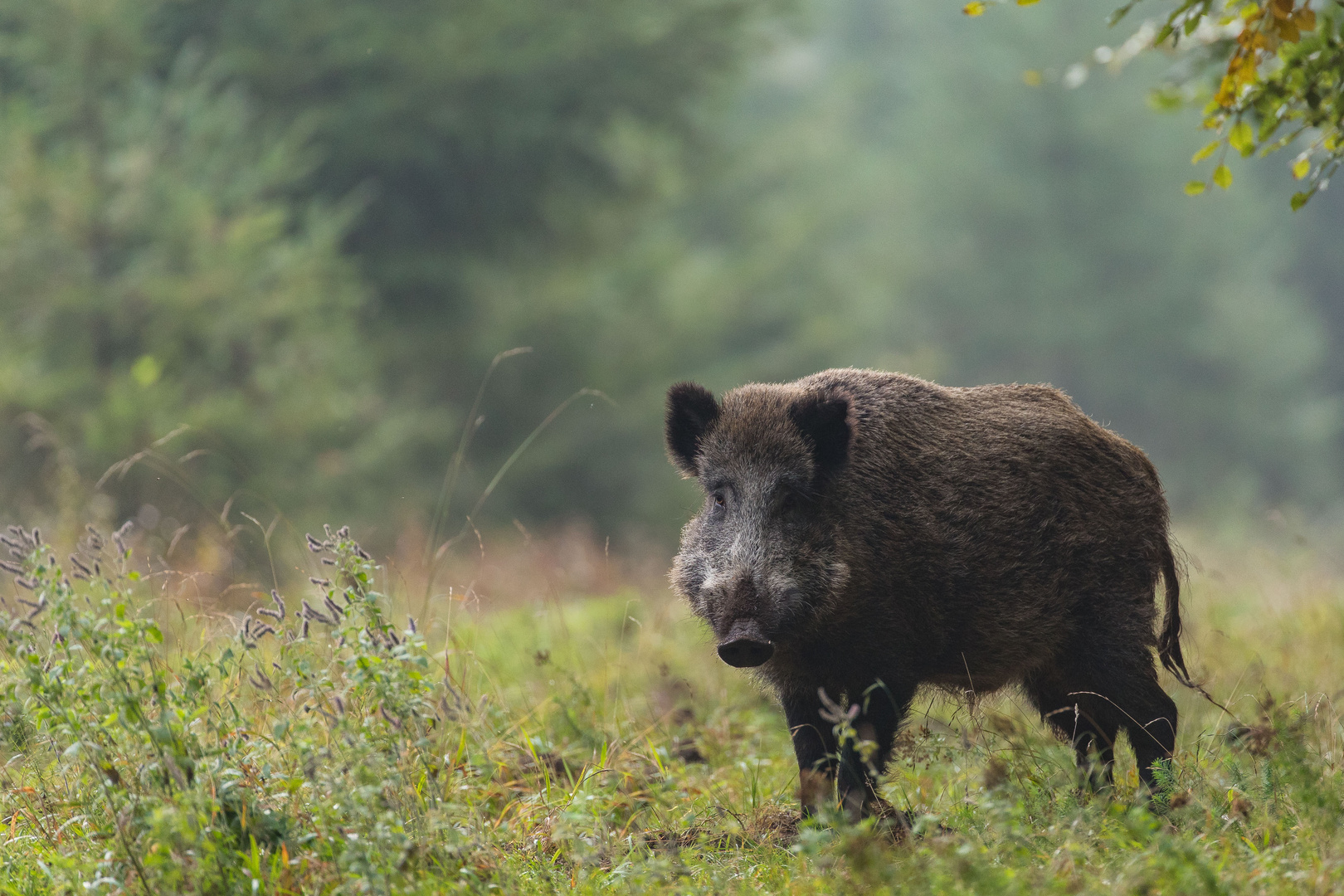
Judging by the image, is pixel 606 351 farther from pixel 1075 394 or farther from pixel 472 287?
pixel 1075 394

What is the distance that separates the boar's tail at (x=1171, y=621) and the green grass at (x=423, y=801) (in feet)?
1.12

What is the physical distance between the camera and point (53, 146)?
33.6 feet

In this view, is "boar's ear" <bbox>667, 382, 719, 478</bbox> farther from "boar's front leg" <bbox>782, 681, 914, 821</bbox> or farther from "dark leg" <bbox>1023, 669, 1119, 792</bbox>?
"dark leg" <bbox>1023, 669, 1119, 792</bbox>

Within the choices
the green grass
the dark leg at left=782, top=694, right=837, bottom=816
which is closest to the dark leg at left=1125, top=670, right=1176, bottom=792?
the green grass

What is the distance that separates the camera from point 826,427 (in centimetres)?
420

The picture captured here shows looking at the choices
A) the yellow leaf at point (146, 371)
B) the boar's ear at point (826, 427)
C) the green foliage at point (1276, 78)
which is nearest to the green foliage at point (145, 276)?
the yellow leaf at point (146, 371)

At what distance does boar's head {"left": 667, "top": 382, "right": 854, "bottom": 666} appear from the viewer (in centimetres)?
391

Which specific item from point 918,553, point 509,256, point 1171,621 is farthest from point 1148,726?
point 509,256

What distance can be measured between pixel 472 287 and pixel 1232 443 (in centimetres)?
2106

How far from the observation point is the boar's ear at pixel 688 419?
446 centimetres

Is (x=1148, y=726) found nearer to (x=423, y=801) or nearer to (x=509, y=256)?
(x=423, y=801)

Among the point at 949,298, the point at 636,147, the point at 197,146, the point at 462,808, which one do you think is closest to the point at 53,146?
the point at 197,146

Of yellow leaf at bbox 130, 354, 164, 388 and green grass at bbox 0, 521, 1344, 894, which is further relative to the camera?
yellow leaf at bbox 130, 354, 164, 388

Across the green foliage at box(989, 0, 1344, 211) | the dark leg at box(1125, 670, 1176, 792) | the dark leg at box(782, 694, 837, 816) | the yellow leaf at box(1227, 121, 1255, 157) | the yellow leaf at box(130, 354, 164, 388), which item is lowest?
the yellow leaf at box(130, 354, 164, 388)
